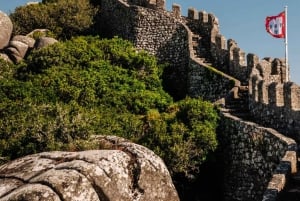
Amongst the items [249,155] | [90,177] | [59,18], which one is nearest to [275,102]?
[249,155]

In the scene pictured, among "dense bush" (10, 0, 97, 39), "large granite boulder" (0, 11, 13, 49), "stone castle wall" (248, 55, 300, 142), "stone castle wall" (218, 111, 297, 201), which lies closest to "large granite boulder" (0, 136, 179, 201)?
"stone castle wall" (218, 111, 297, 201)

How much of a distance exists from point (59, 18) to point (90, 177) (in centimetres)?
2382

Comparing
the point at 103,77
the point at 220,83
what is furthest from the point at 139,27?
the point at 220,83

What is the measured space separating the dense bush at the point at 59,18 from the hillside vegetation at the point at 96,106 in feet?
10.8

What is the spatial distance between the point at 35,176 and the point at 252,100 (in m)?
11.1

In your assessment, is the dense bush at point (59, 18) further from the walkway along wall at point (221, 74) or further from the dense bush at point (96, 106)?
the dense bush at point (96, 106)

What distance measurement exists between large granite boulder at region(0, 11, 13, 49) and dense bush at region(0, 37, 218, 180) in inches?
167

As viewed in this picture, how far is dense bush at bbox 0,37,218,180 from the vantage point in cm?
1880

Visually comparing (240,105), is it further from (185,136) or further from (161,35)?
(161,35)

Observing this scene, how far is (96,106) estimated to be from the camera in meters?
24.1

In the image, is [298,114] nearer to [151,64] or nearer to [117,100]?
[117,100]

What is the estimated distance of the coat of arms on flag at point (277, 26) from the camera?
23859 millimetres

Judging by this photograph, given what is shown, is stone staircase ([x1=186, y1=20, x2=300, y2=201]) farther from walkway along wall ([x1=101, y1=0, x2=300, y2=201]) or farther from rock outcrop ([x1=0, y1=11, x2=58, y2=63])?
rock outcrop ([x1=0, y1=11, x2=58, y2=63])

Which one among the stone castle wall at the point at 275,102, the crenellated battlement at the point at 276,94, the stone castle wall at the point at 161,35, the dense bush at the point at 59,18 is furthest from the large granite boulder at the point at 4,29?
the crenellated battlement at the point at 276,94
